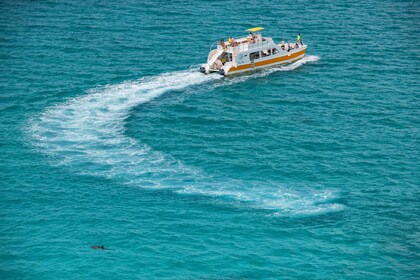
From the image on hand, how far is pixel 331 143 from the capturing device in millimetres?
113125

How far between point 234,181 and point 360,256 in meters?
22.4

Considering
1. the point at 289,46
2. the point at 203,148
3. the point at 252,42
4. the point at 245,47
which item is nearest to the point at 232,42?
the point at 245,47

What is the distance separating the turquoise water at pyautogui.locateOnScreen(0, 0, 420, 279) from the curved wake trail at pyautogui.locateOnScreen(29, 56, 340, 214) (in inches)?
11.8

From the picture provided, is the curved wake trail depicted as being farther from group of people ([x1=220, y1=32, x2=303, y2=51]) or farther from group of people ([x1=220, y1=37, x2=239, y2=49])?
group of people ([x1=220, y1=32, x2=303, y2=51])

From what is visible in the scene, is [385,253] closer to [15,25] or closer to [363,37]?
[363,37]

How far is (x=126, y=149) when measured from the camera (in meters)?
112

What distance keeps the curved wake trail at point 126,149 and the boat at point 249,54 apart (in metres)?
2.59

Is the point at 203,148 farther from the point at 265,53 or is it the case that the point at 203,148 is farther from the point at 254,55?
the point at 265,53

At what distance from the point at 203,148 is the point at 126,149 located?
36.8 ft

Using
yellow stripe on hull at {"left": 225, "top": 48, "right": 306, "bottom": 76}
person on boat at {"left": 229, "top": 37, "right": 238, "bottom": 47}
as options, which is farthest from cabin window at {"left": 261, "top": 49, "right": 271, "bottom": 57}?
person on boat at {"left": 229, "top": 37, "right": 238, "bottom": 47}

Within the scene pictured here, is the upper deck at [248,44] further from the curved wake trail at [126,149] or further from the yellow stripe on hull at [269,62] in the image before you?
the curved wake trail at [126,149]

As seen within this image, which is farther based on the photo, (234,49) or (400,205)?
(234,49)

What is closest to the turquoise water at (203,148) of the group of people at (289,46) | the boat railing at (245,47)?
the group of people at (289,46)

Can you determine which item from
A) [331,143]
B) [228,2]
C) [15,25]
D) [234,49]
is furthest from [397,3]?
[15,25]
